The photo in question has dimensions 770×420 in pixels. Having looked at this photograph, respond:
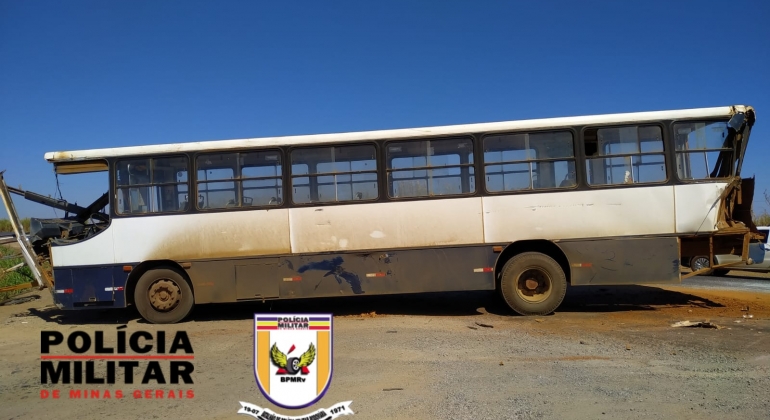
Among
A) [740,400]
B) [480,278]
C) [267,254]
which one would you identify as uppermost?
[267,254]

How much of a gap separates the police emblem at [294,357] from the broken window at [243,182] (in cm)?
482

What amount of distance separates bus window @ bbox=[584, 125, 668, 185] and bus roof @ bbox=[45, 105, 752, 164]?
0.71 ft

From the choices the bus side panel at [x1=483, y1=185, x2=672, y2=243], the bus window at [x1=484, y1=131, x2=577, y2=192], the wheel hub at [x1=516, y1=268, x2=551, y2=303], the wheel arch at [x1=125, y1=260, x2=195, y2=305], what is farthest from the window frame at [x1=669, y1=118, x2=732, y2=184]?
the wheel arch at [x1=125, y1=260, x2=195, y2=305]

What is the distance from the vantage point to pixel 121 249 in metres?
8.35

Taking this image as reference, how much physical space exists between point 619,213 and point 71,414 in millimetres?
8002

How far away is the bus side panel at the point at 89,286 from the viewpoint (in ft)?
27.3

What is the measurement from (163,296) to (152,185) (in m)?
1.94

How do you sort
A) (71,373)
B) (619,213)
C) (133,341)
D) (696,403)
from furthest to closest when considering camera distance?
(619,213) < (133,341) < (71,373) < (696,403)

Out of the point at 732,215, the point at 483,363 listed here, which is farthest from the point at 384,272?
the point at 732,215

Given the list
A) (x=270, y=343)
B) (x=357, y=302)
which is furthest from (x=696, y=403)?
(x=357, y=302)

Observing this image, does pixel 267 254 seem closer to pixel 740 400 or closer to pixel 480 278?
pixel 480 278

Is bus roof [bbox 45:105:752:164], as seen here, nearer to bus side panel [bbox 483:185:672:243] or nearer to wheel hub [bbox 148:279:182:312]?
bus side panel [bbox 483:185:672:243]

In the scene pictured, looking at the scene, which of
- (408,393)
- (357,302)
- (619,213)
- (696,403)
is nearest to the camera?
(696,403)

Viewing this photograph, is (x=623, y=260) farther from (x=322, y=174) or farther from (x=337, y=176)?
(x=322, y=174)
